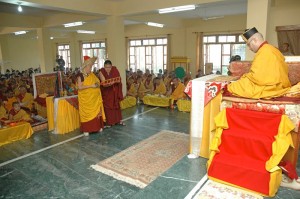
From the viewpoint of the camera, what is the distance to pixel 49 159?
4070 mm

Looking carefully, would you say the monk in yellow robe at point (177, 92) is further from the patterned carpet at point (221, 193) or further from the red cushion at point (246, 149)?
the patterned carpet at point (221, 193)

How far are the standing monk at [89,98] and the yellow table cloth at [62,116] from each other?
41 centimetres

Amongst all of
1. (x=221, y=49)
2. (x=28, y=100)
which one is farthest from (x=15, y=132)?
(x=221, y=49)

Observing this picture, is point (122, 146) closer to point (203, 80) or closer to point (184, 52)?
point (203, 80)

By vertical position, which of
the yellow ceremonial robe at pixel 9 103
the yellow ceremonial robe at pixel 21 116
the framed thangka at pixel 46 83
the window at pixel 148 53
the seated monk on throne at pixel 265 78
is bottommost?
the yellow ceremonial robe at pixel 21 116

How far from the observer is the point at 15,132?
498cm

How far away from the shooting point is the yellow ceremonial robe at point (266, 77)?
7.88 ft

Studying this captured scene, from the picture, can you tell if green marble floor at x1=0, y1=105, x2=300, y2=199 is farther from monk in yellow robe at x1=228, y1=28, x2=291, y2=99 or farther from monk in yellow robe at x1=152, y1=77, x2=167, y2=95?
monk in yellow robe at x1=152, y1=77, x2=167, y2=95

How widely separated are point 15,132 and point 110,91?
219 cm

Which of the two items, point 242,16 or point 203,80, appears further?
point 242,16

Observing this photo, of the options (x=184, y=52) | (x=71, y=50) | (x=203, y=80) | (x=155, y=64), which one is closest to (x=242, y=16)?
(x=184, y=52)

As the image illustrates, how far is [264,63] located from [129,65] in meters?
12.9

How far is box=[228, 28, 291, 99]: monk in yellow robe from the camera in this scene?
2.40m

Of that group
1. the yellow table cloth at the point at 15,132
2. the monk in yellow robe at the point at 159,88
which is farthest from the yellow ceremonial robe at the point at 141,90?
the yellow table cloth at the point at 15,132
